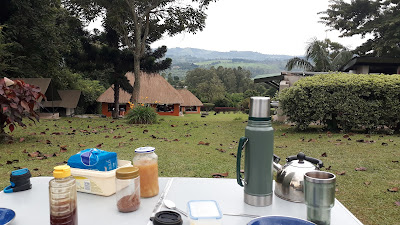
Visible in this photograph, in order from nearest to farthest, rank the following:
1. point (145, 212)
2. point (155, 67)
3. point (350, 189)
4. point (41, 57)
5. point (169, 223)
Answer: point (169, 223), point (145, 212), point (350, 189), point (41, 57), point (155, 67)

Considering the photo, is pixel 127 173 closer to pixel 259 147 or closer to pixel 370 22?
pixel 259 147

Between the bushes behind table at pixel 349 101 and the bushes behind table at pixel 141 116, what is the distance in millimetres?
5757

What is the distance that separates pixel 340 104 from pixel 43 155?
757cm

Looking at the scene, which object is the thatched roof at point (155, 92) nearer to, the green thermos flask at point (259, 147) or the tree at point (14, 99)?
the tree at point (14, 99)

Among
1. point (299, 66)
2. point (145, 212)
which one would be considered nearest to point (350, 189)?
point (145, 212)

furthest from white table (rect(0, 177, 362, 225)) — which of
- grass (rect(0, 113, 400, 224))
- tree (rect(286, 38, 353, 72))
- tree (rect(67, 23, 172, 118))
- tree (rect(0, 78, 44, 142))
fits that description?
tree (rect(286, 38, 353, 72))

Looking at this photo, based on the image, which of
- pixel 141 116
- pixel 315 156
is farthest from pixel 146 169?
pixel 141 116

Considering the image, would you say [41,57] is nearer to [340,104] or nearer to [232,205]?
[340,104]

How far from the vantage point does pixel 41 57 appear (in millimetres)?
17328

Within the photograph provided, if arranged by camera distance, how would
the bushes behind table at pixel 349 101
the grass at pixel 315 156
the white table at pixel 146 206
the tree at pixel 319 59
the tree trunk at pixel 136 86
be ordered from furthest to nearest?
the tree at pixel 319 59 → the tree trunk at pixel 136 86 → the bushes behind table at pixel 349 101 → the grass at pixel 315 156 → the white table at pixel 146 206

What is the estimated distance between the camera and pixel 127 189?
1257mm

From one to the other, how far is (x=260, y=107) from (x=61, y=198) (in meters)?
0.92

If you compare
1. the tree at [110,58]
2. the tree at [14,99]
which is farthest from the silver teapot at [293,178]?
the tree at [110,58]

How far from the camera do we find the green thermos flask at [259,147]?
4.25 feet
